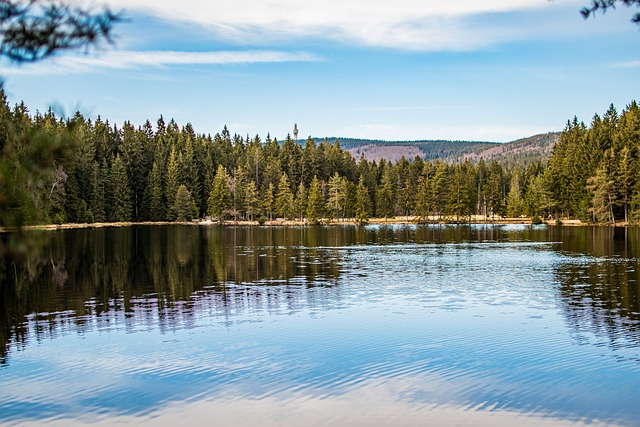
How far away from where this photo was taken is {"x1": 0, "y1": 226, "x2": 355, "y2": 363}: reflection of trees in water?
21.8 m

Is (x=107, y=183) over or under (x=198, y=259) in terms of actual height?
over

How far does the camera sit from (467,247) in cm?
5694

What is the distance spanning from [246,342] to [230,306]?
628 centimetres

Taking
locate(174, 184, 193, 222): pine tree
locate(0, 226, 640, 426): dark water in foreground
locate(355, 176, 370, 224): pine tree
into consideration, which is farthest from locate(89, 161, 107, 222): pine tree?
locate(0, 226, 640, 426): dark water in foreground

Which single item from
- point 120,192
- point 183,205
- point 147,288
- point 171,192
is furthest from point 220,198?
point 147,288

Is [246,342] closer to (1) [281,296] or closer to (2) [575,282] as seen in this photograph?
(1) [281,296]

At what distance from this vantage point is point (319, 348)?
1783cm

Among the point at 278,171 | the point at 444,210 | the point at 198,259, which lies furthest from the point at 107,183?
the point at 198,259

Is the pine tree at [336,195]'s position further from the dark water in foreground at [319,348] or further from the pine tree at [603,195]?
the dark water in foreground at [319,348]

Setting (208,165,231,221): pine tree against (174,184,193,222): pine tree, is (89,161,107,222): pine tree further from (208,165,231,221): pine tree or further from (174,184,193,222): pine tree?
(208,165,231,221): pine tree

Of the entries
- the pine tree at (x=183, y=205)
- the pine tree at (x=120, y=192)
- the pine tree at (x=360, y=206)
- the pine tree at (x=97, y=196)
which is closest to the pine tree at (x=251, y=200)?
the pine tree at (x=183, y=205)

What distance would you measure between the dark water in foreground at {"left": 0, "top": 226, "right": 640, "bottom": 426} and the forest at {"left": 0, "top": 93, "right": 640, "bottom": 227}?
65624 millimetres

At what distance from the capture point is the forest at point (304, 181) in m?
100

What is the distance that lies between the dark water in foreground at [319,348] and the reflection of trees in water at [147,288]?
0.16 m
